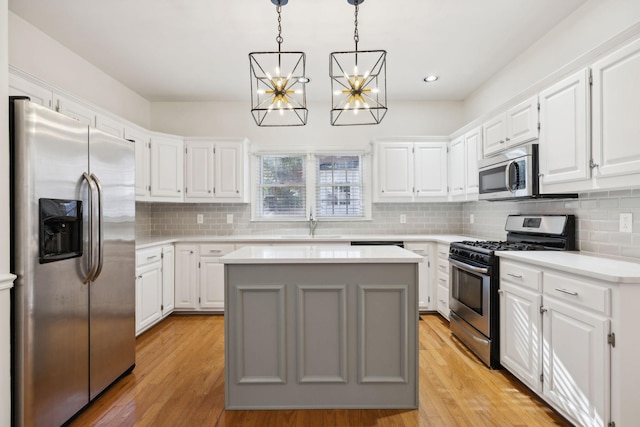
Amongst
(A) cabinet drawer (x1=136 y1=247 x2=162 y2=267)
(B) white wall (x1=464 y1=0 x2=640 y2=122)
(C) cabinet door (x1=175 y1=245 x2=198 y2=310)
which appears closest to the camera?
(B) white wall (x1=464 y1=0 x2=640 y2=122)

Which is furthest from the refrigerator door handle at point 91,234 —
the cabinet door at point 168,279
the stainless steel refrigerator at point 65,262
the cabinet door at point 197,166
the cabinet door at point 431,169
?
the cabinet door at point 431,169

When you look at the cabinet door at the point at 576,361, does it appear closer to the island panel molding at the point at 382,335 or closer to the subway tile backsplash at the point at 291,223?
the island panel molding at the point at 382,335

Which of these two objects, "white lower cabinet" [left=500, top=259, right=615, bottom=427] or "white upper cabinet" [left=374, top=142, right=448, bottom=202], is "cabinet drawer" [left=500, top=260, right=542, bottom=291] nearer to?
"white lower cabinet" [left=500, top=259, right=615, bottom=427]

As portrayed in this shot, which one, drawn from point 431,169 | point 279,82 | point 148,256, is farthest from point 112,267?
point 431,169

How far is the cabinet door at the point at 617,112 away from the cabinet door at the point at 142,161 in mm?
3965

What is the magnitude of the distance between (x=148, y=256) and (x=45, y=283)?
1.81m

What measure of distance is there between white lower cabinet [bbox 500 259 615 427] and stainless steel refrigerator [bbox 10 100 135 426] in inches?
109

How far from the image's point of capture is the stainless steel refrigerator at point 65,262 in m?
1.76

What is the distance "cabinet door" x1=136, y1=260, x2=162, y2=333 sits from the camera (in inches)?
137

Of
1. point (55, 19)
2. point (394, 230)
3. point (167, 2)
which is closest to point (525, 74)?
point (394, 230)

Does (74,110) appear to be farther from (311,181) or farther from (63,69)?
(311,181)

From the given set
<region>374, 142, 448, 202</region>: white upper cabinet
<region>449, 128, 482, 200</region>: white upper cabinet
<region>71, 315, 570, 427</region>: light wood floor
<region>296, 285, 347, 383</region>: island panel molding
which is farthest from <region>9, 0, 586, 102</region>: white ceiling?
<region>71, 315, 570, 427</region>: light wood floor

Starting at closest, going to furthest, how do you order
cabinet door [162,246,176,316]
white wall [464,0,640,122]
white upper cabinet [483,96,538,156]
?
white wall [464,0,640,122]
white upper cabinet [483,96,538,156]
cabinet door [162,246,176,316]

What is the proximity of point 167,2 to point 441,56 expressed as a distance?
8.10 ft
